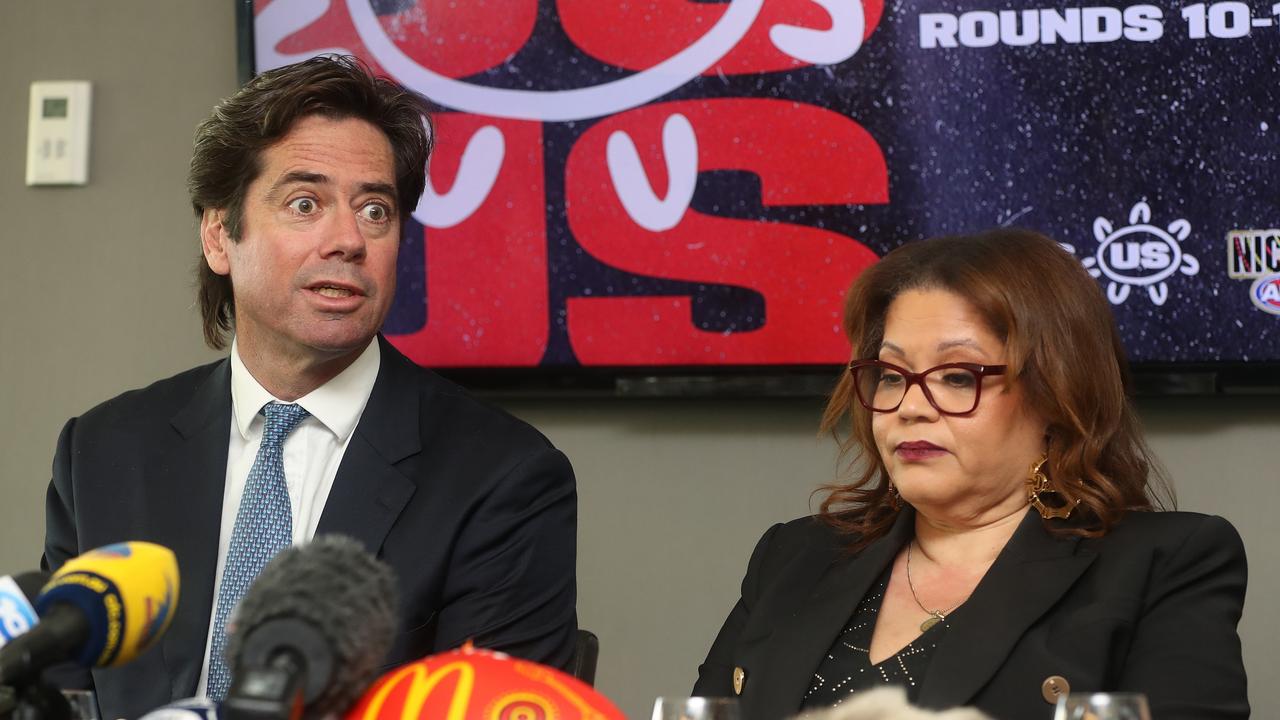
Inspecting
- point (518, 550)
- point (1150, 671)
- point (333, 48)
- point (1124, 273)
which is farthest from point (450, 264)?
point (1150, 671)

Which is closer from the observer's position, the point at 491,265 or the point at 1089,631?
the point at 1089,631

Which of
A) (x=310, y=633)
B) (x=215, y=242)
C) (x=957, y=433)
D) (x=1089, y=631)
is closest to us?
(x=310, y=633)

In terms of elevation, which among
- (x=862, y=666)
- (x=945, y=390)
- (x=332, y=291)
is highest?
(x=332, y=291)

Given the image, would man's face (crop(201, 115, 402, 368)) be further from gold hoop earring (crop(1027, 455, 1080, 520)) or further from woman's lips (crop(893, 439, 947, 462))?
gold hoop earring (crop(1027, 455, 1080, 520))

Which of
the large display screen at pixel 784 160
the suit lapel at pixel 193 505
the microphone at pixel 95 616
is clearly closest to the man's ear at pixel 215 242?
the suit lapel at pixel 193 505

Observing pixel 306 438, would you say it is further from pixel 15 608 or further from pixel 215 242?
pixel 15 608

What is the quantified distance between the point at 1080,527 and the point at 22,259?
220cm

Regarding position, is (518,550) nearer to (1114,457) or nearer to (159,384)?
(159,384)

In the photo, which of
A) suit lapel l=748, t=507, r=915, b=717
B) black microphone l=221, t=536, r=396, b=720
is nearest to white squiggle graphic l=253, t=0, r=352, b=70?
suit lapel l=748, t=507, r=915, b=717

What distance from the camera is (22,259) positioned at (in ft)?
9.51

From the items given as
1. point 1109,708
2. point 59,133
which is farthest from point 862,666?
point 59,133

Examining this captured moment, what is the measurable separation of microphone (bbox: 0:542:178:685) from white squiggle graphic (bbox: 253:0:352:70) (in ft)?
6.12

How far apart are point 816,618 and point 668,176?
1023mm

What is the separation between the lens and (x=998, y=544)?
1.84 m
